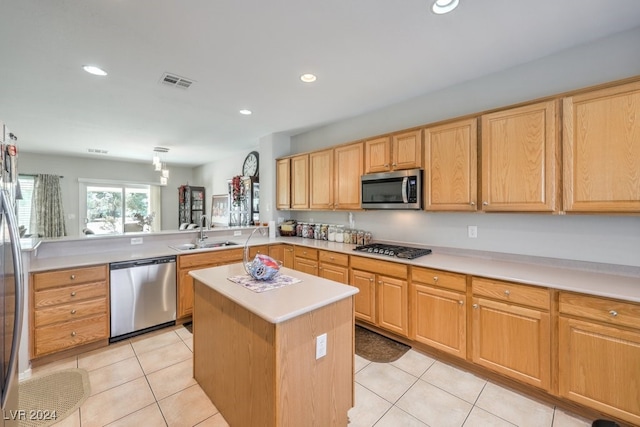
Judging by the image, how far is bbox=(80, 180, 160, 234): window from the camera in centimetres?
680

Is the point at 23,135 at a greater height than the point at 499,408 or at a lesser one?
greater

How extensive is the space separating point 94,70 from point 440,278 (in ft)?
12.0

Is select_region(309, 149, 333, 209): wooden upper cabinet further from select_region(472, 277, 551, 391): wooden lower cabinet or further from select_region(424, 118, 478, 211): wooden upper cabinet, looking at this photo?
select_region(472, 277, 551, 391): wooden lower cabinet

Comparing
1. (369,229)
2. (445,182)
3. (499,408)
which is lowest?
(499,408)

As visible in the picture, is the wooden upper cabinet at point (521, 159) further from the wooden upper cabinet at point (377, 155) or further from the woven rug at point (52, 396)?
the woven rug at point (52, 396)

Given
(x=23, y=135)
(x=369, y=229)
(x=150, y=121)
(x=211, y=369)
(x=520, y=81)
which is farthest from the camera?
(x=23, y=135)

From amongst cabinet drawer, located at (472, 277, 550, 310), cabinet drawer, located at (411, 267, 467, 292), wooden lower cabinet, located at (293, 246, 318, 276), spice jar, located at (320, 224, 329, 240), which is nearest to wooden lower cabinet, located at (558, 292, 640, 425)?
cabinet drawer, located at (472, 277, 550, 310)

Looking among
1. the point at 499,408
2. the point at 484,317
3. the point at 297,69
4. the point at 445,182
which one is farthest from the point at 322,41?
the point at 499,408

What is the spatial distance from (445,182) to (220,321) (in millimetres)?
2300

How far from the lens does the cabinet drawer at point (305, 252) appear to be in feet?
11.7

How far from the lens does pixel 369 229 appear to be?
367 cm

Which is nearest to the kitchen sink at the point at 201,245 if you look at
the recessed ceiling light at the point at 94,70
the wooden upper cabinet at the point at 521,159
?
the recessed ceiling light at the point at 94,70

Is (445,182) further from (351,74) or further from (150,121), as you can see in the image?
(150,121)

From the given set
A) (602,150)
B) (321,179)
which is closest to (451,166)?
(602,150)
